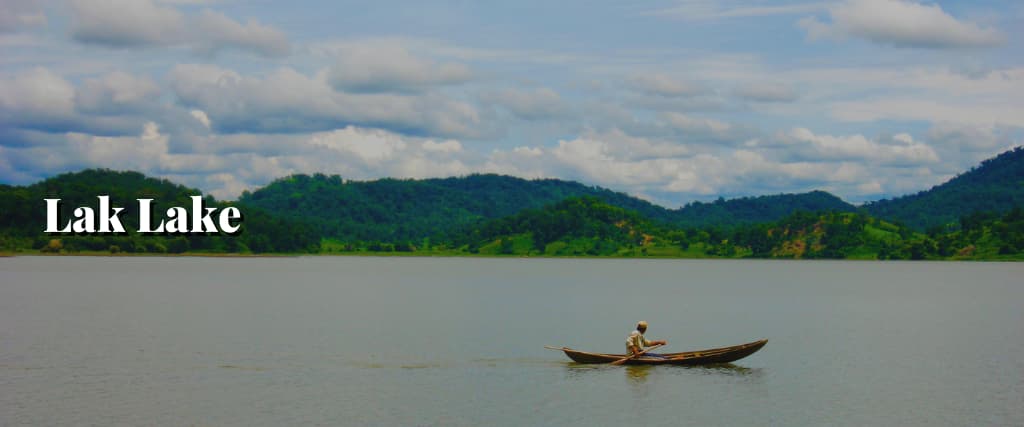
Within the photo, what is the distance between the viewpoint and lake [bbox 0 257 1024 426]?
4569 cm

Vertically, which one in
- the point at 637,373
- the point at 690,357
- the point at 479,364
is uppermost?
the point at 690,357

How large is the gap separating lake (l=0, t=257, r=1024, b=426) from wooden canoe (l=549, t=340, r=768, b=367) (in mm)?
622

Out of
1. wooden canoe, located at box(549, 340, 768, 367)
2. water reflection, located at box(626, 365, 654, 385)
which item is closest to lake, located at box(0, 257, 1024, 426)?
water reflection, located at box(626, 365, 654, 385)

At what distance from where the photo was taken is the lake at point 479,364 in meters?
45.7

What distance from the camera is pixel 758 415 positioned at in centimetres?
4584

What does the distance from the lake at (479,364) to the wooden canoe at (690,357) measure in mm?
622

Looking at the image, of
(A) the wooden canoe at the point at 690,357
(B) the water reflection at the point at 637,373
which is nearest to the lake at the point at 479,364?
(B) the water reflection at the point at 637,373

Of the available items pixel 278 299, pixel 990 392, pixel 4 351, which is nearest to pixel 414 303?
pixel 278 299

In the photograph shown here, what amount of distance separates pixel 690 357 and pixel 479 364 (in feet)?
43.8

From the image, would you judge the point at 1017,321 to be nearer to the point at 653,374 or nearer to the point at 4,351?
the point at 653,374

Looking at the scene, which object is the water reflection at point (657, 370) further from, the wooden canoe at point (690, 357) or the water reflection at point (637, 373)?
the wooden canoe at point (690, 357)

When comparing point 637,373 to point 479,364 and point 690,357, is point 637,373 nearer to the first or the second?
point 690,357

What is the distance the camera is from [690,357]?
195ft

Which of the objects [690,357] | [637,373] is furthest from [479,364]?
[690,357]
